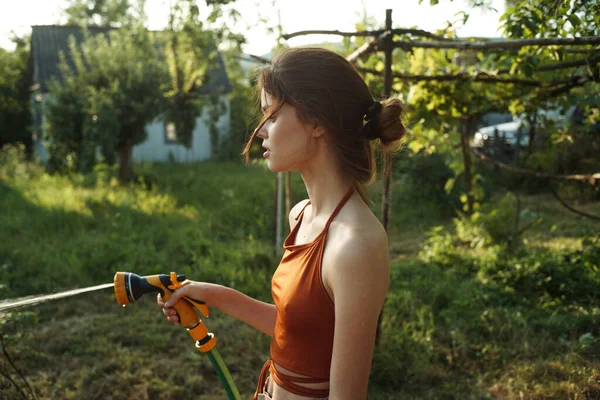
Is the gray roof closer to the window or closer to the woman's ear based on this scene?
the window

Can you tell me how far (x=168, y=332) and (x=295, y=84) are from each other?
3648mm

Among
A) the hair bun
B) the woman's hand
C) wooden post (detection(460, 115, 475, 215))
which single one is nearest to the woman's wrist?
the woman's hand

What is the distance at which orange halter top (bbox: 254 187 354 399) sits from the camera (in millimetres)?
1435

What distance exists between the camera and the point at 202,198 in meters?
10.3

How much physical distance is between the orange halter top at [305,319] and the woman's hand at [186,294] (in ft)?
1.02

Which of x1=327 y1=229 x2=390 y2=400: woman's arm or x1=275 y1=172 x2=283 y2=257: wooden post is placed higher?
x1=327 y1=229 x2=390 y2=400: woman's arm

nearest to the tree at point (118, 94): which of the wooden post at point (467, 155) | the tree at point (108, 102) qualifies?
the tree at point (108, 102)

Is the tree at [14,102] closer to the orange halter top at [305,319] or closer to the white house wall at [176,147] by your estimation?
the white house wall at [176,147]

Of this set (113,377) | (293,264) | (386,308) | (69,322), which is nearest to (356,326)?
(293,264)

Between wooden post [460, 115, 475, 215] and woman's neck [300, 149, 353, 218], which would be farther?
wooden post [460, 115, 475, 215]

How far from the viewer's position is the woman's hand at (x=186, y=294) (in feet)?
5.78

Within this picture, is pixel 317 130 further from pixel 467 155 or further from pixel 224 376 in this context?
pixel 467 155

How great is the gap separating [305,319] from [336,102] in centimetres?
56

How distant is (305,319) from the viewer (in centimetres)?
146
